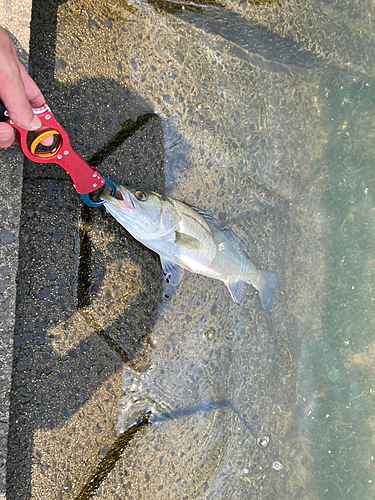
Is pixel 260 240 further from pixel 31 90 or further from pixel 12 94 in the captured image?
pixel 12 94

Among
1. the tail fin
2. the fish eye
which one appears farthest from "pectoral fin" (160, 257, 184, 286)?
the tail fin

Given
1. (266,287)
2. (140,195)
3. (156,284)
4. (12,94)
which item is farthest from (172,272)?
(12,94)

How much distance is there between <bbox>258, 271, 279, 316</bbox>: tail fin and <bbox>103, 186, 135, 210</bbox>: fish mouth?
1660mm

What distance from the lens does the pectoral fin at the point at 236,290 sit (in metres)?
3.66

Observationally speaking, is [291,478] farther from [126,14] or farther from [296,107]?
[126,14]

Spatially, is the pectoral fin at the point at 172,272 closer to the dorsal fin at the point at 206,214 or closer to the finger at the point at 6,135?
the dorsal fin at the point at 206,214

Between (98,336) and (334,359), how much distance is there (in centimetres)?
309

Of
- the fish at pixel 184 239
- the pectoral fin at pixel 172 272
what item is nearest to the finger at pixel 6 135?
the fish at pixel 184 239

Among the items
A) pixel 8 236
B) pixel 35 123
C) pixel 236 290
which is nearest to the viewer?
pixel 35 123

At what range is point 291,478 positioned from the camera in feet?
14.2

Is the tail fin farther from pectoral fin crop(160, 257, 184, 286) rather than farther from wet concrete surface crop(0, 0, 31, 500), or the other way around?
wet concrete surface crop(0, 0, 31, 500)

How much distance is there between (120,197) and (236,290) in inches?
60.1

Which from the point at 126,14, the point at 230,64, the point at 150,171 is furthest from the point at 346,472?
the point at 126,14

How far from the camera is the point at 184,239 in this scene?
3.19 metres
